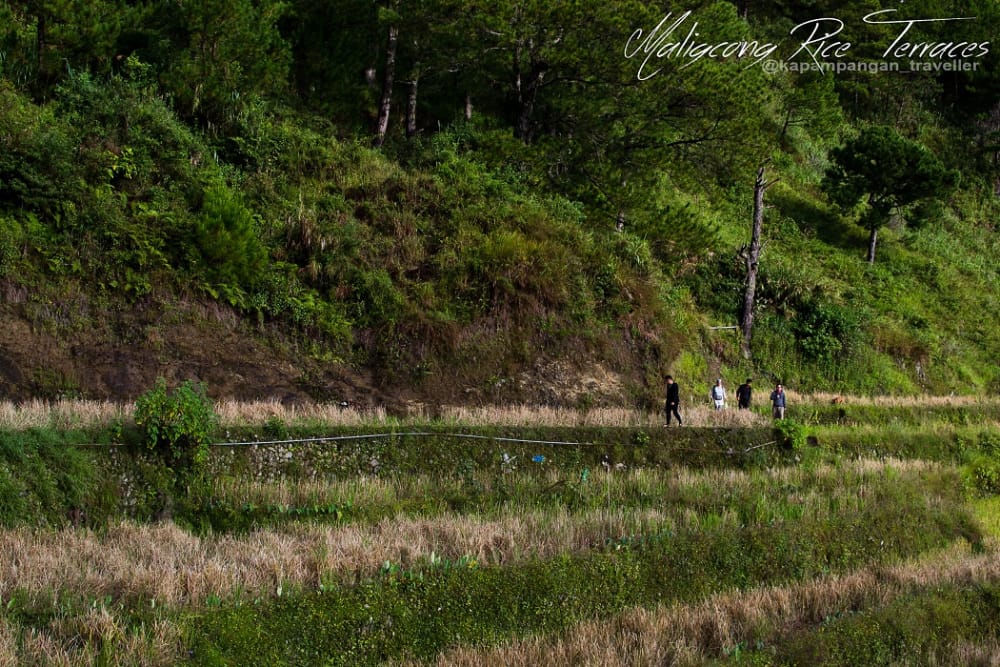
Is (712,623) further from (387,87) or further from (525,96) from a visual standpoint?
(525,96)

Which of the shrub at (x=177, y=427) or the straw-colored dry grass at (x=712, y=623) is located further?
the shrub at (x=177, y=427)

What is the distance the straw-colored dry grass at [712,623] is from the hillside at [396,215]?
1010 centimetres

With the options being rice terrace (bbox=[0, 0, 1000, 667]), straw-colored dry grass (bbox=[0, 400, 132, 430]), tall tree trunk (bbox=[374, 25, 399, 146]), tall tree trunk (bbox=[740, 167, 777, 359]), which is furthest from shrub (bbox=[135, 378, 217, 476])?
tall tree trunk (bbox=[740, 167, 777, 359])

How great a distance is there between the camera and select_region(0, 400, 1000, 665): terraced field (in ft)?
25.4

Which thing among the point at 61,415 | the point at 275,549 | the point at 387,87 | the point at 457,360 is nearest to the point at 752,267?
the point at 457,360

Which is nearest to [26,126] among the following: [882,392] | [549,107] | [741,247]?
[549,107]

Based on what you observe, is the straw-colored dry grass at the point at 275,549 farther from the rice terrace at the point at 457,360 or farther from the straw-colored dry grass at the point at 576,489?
the straw-colored dry grass at the point at 576,489

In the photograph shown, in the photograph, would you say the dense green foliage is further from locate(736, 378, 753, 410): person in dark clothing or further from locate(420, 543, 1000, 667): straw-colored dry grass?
locate(736, 378, 753, 410): person in dark clothing

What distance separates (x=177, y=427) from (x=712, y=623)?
288 inches

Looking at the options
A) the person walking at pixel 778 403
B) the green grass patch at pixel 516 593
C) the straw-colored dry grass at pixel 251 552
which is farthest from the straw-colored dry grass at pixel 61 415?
the person walking at pixel 778 403

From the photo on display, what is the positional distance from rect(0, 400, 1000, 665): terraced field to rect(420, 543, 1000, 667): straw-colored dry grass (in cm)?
3

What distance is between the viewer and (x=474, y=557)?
959 centimetres

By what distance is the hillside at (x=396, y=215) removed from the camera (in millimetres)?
16281

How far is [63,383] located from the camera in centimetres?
1467
